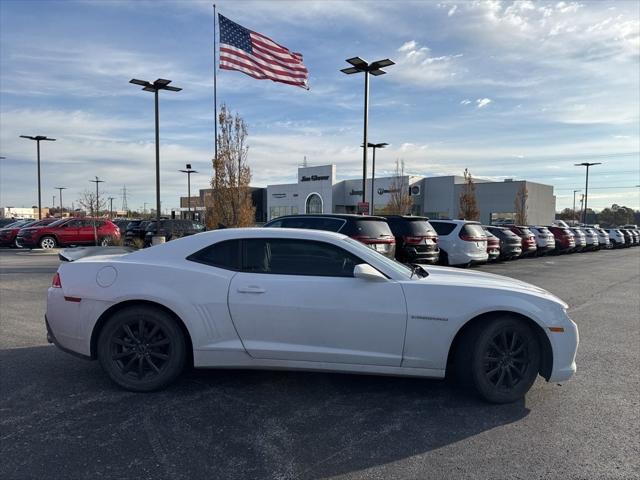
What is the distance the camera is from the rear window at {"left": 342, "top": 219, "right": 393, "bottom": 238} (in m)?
10.2

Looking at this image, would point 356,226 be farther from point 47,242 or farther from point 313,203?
point 313,203

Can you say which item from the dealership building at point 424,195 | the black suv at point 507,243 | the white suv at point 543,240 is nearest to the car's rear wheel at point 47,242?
the black suv at point 507,243

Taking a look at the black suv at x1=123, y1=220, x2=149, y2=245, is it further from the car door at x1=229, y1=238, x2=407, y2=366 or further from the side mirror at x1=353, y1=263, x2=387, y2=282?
the side mirror at x1=353, y1=263, x2=387, y2=282

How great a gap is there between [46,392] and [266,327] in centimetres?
206

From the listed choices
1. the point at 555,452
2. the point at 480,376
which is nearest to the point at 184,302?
the point at 480,376

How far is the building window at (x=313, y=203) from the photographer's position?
5903 centimetres

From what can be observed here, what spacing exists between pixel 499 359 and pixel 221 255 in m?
2.61

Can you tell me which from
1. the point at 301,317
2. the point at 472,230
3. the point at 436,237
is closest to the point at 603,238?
the point at 472,230

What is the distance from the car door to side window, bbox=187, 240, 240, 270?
211mm

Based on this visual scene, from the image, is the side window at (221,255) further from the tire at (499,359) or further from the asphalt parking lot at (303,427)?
the tire at (499,359)

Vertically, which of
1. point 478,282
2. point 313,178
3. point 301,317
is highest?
point 313,178

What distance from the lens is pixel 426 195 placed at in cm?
5434

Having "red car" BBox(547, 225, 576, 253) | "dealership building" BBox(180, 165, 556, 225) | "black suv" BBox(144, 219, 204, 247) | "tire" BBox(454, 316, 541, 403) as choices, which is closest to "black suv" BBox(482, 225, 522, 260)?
"red car" BBox(547, 225, 576, 253)

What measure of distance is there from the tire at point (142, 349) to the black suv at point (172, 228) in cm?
1649
